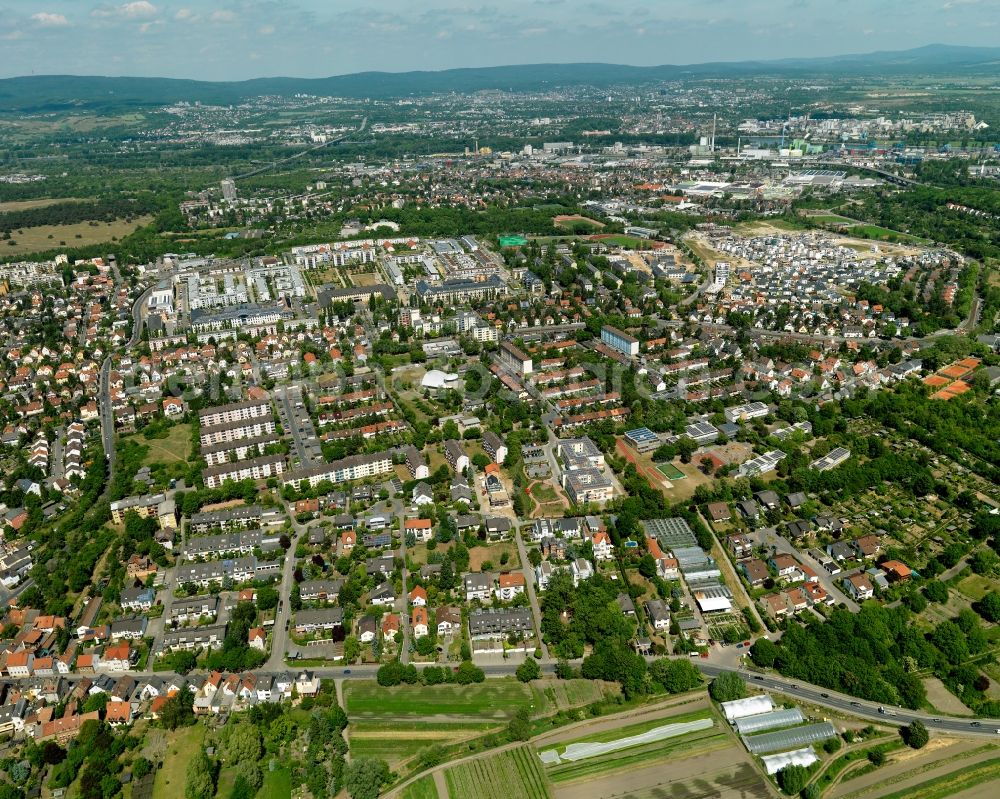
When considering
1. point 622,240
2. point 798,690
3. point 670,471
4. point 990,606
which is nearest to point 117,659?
point 798,690

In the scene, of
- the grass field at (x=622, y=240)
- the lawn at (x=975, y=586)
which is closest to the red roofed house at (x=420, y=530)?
the lawn at (x=975, y=586)

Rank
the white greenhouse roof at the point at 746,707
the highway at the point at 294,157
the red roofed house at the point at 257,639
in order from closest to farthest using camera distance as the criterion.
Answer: the white greenhouse roof at the point at 746,707
the red roofed house at the point at 257,639
the highway at the point at 294,157

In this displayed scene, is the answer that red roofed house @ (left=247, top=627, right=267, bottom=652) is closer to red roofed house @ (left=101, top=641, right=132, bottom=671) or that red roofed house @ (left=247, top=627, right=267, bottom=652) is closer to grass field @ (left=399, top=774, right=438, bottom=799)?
red roofed house @ (left=101, top=641, right=132, bottom=671)

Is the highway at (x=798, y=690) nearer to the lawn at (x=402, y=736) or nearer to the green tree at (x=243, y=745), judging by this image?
the lawn at (x=402, y=736)

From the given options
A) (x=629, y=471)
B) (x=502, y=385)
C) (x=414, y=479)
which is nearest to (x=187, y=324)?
(x=502, y=385)

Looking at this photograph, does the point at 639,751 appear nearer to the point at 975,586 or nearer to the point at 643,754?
the point at 643,754

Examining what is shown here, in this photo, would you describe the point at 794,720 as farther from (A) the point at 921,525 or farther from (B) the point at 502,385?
(B) the point at 502,385
